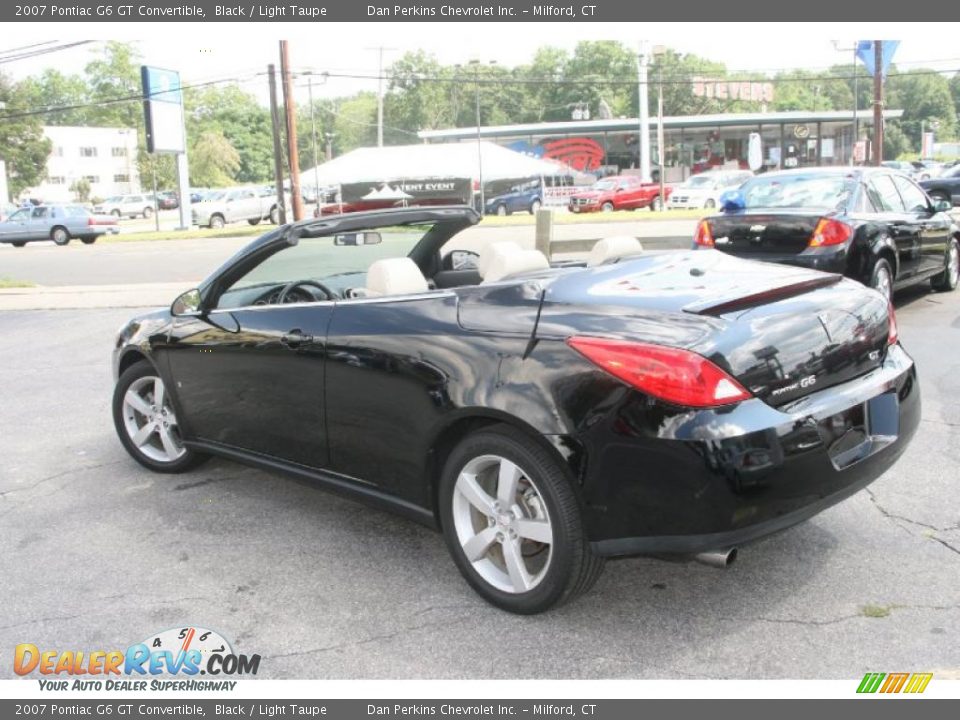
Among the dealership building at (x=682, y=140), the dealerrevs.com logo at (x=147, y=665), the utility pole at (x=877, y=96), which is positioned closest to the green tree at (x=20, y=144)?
the dealership building at (x=682, y=140)

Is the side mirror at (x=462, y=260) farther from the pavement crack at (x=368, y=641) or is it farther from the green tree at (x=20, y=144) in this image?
the green tree at (x=20, y=144)

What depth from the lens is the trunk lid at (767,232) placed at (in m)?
8.34

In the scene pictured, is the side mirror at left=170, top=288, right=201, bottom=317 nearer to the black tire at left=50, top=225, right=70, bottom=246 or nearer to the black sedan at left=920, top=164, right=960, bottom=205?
the black sedan at left=920, top=164, right=960, bottom=205

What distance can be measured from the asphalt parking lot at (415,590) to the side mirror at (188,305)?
0.95 metres

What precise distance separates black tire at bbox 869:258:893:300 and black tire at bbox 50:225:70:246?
32.5 metres

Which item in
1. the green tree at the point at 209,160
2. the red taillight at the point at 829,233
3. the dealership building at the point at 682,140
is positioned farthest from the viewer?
the green tree at the point at 209,160

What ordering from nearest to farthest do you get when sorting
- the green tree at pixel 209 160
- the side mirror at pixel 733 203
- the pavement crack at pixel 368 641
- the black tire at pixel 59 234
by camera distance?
the pavement crack at pixel 368 641 → the side mirror at pixel 733 203 → the black tire at pixel 59 234 → the green tree at pixel 209 160

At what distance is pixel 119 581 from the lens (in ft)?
12.4

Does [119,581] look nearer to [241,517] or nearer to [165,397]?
[241,517]

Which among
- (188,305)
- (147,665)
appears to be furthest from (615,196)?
(147,665)

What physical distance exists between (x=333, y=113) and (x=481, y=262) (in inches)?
5116

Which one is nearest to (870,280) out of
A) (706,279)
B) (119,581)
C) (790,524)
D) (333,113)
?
(706,279)

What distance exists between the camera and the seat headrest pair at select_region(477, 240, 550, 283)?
391 cm

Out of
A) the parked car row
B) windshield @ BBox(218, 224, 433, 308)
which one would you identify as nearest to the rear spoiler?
windshield @ BBox(218, 224, 433, 308)
